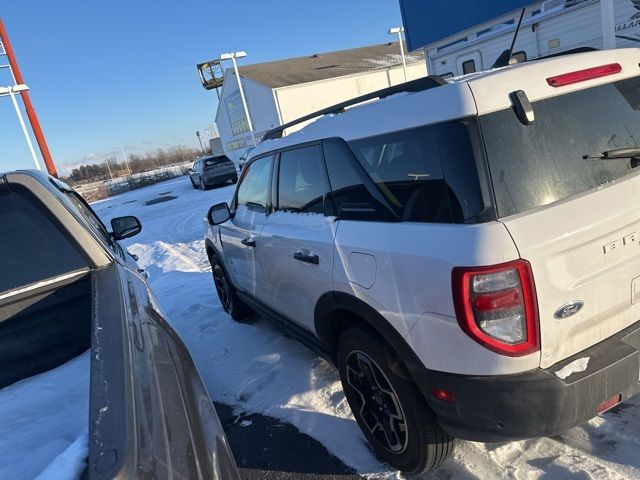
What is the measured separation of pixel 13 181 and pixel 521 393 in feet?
9.14

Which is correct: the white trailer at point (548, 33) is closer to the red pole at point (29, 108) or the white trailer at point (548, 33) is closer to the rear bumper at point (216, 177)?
the rear bumper at point (216, 177)

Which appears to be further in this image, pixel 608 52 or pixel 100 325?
pixel 608 52

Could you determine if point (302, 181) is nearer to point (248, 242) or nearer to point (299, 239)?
point (299, 239)

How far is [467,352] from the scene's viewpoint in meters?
1.91

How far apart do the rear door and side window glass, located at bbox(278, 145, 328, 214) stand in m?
1.20

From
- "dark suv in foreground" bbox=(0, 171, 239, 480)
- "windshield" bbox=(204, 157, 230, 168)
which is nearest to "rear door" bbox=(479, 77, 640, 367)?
"dark suv in foreground" bbox=(0, 171, 239, 480)

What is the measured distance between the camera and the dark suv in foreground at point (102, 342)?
128 cm

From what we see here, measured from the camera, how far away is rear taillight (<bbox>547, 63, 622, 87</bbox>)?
207cm

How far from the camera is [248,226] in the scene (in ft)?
13.1

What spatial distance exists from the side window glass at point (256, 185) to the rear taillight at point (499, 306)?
2.21 meters

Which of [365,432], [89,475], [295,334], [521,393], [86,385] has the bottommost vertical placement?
[365,432]

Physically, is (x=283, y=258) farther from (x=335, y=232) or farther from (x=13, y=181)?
(x=13, y=181)

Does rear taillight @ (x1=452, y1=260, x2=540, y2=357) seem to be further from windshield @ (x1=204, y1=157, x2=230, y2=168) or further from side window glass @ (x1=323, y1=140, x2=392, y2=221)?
windshield @ (x1=204, y1=157, x2=230, y2=168)

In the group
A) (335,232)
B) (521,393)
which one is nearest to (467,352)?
(521,393)
